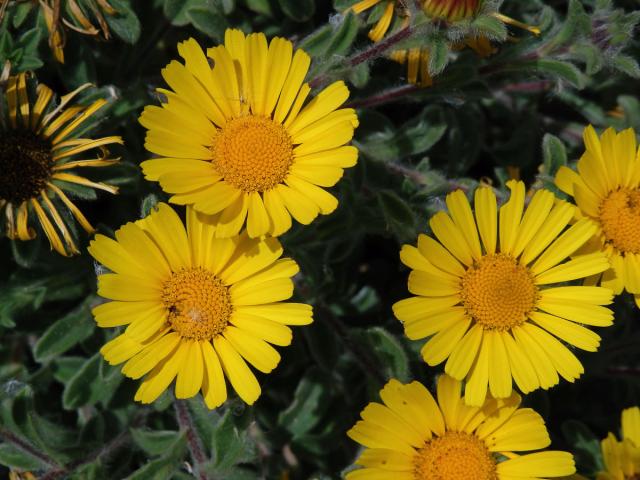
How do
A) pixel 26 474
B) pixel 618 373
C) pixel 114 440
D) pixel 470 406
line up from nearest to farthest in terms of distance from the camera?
pixel 470 406 → pixel 26 474 → pixel 114 440 → pixel 618 373

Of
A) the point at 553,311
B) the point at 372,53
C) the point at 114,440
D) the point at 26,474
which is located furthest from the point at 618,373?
the point at 26,474

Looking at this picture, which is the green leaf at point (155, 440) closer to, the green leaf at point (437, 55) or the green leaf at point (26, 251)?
the green leaf at point (26, 251)

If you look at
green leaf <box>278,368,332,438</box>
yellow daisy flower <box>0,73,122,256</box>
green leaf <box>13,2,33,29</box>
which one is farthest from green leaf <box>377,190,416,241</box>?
green leaf <box>13,2,33,29</box>

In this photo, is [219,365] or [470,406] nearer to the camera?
[219,365]

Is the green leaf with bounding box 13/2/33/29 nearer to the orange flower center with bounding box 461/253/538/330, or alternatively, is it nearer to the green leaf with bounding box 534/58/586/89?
the orange flower center with bounding box 461/253/538/330

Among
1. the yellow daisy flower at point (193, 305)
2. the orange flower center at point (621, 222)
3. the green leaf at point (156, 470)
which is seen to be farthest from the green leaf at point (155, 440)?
the orange flower center at point (621, 222)

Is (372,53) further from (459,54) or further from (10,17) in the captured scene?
(10,17)

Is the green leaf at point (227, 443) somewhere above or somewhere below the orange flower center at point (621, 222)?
below
